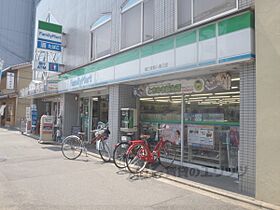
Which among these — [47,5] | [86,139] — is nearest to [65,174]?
[86,139]

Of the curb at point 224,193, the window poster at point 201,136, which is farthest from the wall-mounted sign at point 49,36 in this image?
the curb at point 224,193

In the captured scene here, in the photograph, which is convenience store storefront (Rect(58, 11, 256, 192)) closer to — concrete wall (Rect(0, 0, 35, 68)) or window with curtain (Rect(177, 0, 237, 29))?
window with curtain (Rect(177, 0, 237, 29))

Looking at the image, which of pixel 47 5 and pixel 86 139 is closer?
pixel 86 139

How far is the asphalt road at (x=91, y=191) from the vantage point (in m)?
5.07

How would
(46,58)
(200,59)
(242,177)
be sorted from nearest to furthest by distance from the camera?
(242,177), (200,59), (46,58)

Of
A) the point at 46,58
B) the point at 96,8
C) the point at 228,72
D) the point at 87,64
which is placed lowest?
the point at 228,72

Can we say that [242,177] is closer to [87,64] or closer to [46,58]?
[87,64]

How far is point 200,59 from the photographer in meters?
6.69

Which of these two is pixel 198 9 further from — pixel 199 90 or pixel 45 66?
pixel 45 66

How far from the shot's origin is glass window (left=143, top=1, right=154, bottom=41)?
9125 mm

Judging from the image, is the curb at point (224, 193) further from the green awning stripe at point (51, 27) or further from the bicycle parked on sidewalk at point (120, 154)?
the green awning stripe at point (51, 27)

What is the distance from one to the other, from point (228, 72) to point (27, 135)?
1601cm
